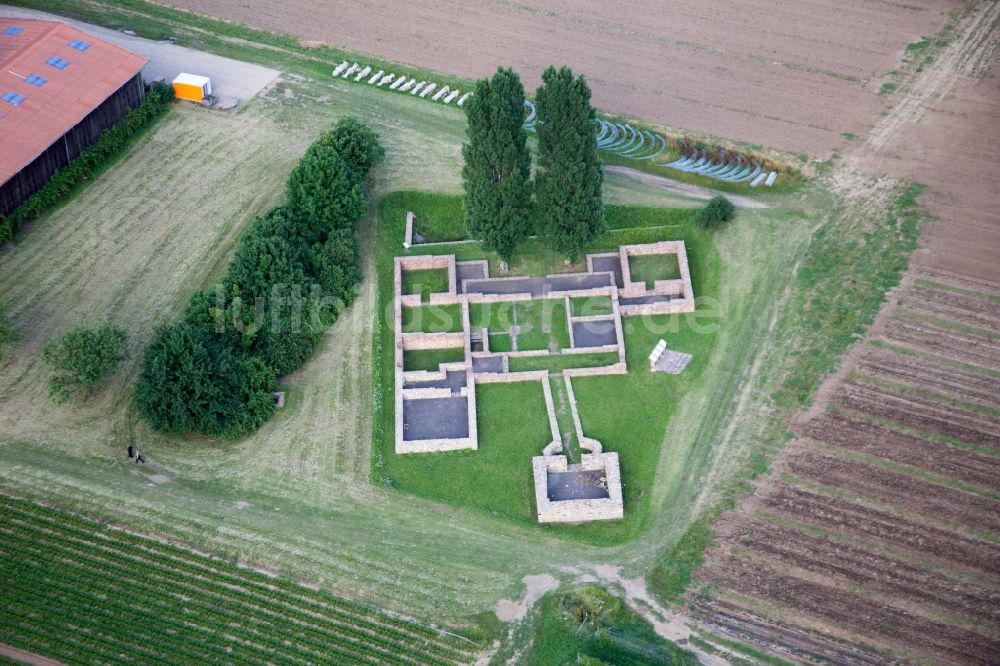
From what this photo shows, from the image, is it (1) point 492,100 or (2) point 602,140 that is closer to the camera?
(1) point 492,100

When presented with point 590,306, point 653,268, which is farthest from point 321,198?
point 653,268

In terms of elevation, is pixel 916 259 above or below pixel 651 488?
above

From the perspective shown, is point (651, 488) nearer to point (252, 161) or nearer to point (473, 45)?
point (252, 161)

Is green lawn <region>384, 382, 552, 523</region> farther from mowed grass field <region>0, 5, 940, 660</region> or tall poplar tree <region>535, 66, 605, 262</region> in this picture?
tall poplar tree <region>535, 66, 605, 262</region>

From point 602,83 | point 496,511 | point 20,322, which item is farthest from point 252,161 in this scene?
point 496,511

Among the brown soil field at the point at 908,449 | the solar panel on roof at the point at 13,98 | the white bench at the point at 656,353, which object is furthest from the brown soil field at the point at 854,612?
the solar panel on roof at the point at 13,98

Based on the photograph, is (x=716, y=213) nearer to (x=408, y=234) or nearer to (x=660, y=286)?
(x=660, y=286)
